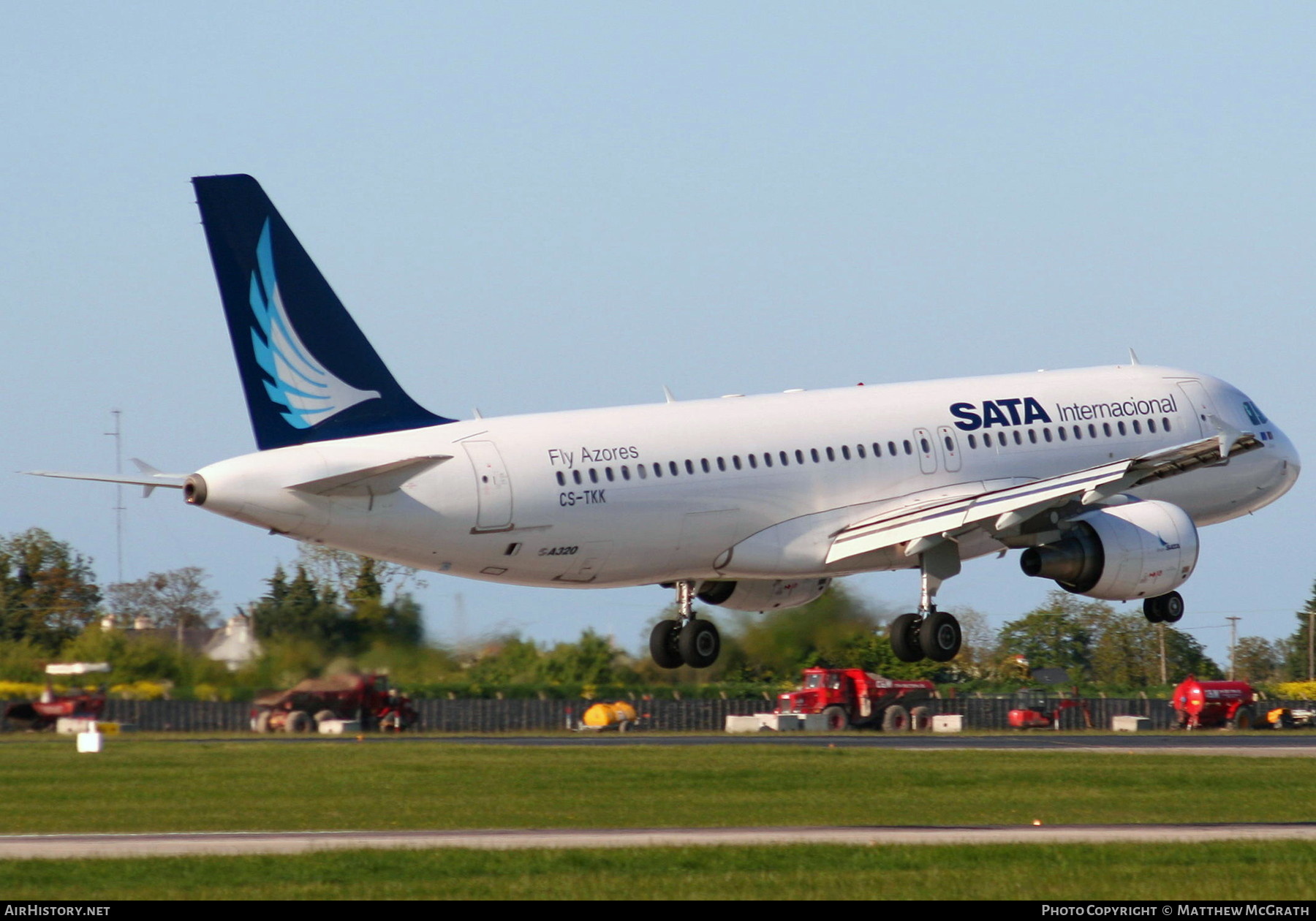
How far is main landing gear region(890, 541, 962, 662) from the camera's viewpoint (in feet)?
139

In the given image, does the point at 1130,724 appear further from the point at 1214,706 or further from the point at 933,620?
the point at 933,620

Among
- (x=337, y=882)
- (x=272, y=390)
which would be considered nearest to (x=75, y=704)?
(x=272, y=390)

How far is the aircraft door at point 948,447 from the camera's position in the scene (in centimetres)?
4272

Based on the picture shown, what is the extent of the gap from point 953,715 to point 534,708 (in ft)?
56.3

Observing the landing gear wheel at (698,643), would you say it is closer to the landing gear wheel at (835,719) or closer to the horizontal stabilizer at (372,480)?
the horizontal stabilizer at (372,480)

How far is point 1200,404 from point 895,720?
25.6 meters

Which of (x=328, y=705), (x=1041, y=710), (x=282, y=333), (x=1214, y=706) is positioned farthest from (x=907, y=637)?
(x=1041, y=710)

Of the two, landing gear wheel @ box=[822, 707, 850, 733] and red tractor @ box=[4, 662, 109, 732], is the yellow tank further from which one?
red tractor @ box=[4, 662, 109, 732]

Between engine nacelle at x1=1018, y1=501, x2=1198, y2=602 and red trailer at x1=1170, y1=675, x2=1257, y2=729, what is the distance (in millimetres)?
28827

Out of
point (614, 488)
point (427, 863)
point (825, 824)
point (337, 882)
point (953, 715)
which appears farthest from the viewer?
point (953, 715)

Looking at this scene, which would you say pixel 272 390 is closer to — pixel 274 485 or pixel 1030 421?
pixel 274 485

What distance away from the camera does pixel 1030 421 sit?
144 ft

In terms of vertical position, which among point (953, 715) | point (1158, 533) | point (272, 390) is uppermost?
point (272, 390)

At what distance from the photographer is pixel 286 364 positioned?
37.1 meters
